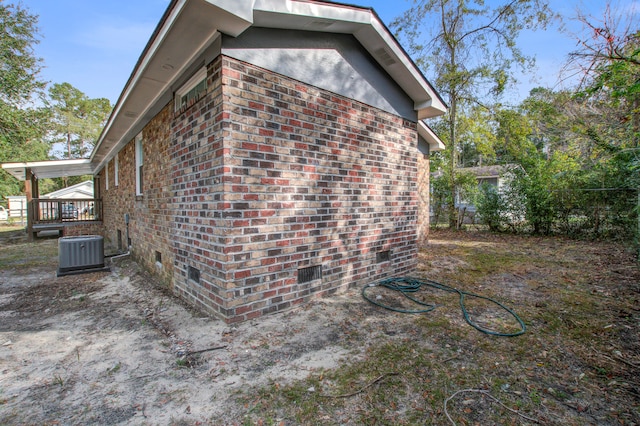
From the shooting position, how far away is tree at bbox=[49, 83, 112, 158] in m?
31.0

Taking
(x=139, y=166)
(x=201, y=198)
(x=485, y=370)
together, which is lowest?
(x=485, y=370)

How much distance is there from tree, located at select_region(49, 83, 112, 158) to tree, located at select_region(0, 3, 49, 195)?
20.2 meters

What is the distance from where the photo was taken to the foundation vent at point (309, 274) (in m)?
3.69

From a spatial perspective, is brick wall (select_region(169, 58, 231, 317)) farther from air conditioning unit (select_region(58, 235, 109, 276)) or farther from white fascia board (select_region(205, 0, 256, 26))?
air conditioning unit (select_region(58, 235, 109, 276))

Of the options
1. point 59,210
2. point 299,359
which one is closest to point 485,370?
point 299,359

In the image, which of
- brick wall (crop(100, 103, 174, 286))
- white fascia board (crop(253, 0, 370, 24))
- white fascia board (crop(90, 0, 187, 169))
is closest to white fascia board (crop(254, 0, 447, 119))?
white fascia board (crop(253, 0, 370, 24))

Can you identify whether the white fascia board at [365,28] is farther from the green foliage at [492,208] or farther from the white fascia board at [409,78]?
the green foliage at [492,208]

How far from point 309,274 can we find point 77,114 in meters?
43.2

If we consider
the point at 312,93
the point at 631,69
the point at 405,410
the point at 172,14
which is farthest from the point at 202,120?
the point at 631,69

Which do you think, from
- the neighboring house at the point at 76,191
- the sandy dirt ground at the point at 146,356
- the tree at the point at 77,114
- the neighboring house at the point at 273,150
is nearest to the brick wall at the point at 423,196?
the neighboring house at the point at 273,150

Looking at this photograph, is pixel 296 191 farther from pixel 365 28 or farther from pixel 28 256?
pixel 28 256

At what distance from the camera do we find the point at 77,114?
33562mm

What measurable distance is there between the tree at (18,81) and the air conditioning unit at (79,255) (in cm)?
1159

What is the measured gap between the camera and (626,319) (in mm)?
3316
